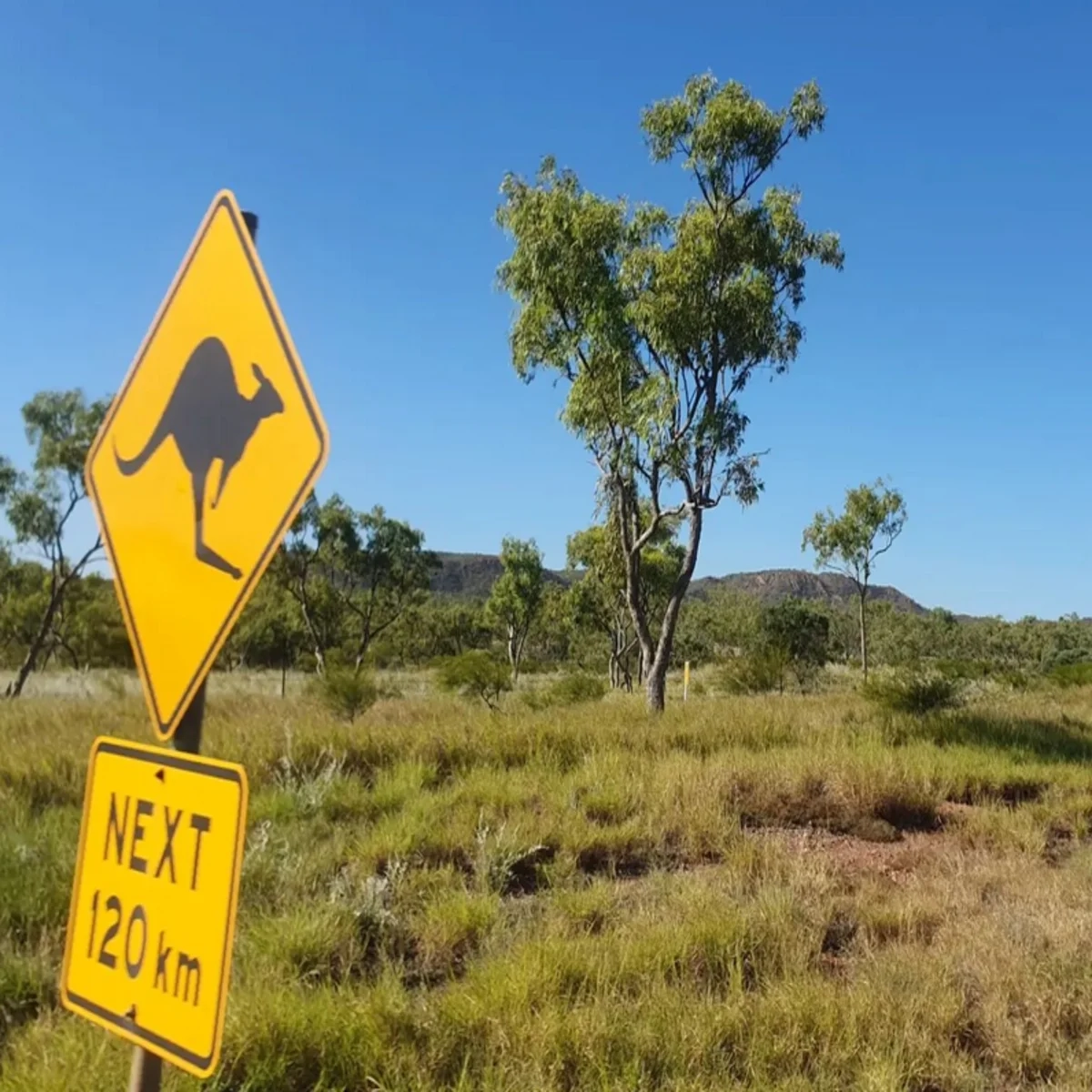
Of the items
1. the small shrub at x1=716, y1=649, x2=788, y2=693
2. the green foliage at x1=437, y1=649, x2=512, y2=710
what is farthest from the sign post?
the small shrub at x1=716, y1=649, x2=788, y2=693

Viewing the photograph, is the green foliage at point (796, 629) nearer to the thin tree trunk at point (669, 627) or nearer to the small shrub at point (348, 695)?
the thin tree trunk at point (669, 627)

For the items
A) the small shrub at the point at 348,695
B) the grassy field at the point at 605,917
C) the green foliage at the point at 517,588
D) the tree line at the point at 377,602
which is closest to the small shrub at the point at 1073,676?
the tree line at the point at 377,602

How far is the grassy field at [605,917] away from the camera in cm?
373

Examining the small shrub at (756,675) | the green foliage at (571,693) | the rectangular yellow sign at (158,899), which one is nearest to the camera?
the rectangular yellow sign at (158,899)

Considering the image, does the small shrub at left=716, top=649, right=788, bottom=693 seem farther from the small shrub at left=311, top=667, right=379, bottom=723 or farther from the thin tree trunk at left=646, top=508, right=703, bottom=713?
the small shrub at left=311, top=667, right=379, bottom=723

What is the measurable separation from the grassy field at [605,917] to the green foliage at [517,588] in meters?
38.5

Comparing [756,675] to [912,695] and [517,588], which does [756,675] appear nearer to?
[912,695]

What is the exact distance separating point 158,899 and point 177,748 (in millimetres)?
328

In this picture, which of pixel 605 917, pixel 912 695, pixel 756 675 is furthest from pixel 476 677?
pixel 605 917

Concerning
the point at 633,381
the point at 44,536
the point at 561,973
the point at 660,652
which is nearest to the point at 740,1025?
the point at 561,973

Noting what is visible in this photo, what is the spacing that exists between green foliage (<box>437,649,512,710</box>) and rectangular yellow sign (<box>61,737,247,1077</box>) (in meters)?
16.6

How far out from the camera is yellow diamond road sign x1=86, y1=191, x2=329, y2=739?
2068 mm

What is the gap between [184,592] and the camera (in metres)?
2.16

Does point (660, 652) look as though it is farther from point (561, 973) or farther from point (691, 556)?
point (561, 973)
